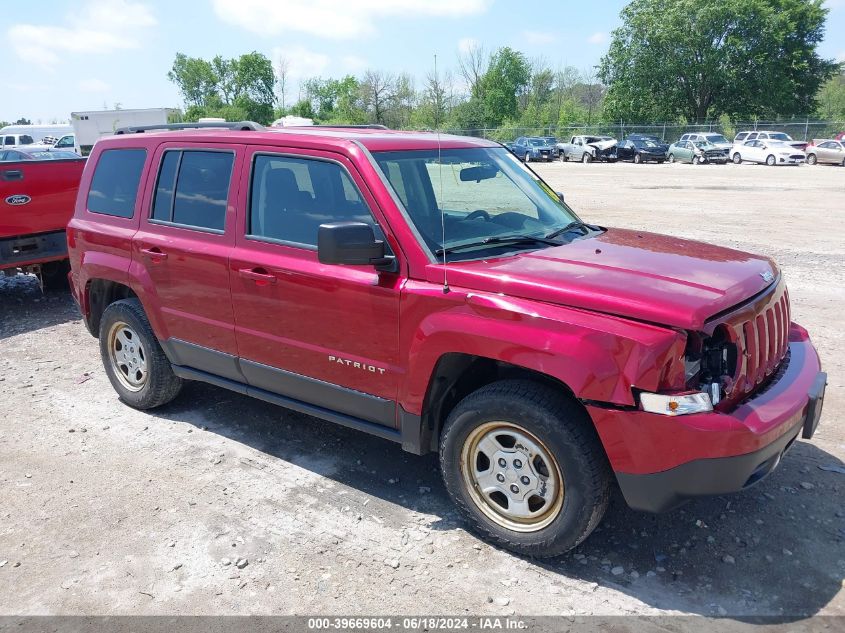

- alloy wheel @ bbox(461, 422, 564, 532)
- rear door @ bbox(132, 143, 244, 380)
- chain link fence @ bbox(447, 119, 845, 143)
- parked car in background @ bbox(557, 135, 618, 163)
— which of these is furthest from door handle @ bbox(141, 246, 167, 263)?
parked car in background @ bbox(557, 135, 618, 163)

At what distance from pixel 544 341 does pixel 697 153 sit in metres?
40.8

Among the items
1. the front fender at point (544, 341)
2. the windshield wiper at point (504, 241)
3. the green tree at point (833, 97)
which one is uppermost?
the green tree at point (833, 97)

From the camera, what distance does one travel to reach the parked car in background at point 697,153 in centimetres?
3894

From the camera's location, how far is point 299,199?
161 inches

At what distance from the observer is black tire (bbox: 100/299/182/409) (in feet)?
16.6

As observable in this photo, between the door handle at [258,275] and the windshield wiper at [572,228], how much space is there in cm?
160

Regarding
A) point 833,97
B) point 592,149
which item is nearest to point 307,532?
point 592,149

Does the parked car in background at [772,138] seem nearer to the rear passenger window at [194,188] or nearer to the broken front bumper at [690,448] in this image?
the rear passenger window at [194,188]

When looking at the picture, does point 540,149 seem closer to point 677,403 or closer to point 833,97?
point 677,403

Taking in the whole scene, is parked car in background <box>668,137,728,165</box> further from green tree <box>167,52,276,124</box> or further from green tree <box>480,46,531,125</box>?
green tree <box>167,52,276,124</box>

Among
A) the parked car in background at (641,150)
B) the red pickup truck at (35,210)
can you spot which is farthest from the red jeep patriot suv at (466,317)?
the parked car in background at (641,150)

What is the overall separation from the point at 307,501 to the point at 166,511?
0.78m

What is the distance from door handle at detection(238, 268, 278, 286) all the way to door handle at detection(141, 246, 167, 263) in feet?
2.66

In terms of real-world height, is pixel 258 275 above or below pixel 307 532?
above
